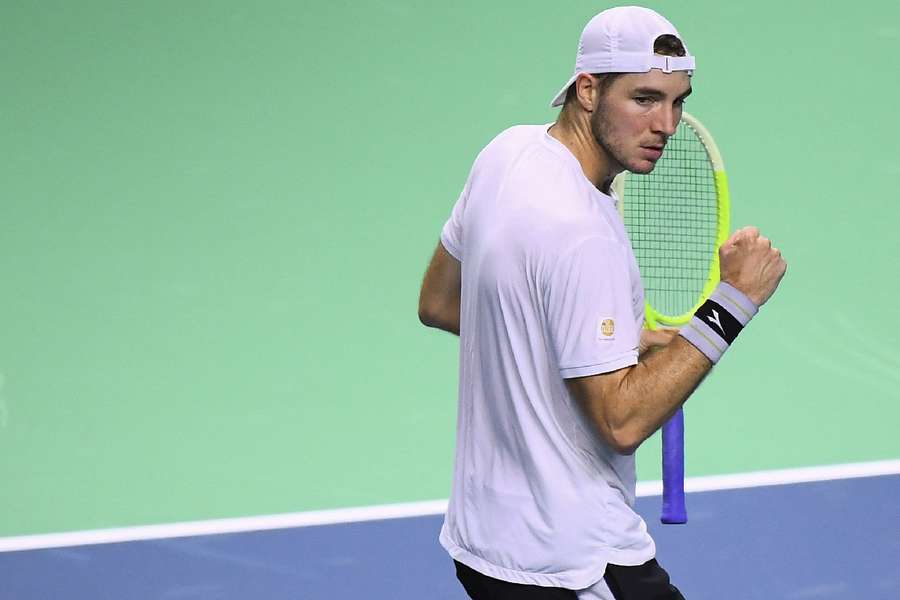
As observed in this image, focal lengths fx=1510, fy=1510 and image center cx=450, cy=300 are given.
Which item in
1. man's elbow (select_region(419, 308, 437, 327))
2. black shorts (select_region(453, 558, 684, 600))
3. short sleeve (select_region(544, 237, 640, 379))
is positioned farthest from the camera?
man's elbow (select_region(419, 308, 437, 327))

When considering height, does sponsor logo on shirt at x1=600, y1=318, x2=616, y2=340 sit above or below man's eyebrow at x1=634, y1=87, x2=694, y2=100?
below

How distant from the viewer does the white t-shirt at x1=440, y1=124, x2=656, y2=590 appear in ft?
5.71

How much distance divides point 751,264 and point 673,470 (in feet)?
3.81

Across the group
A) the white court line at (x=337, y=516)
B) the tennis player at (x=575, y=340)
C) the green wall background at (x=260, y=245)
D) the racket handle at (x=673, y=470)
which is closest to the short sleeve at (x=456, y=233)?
the tennis player at (x=575, y=340)

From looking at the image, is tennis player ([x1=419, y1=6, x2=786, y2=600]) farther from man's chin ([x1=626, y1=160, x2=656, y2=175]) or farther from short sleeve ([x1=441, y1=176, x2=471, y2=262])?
short sleeve ([x1=441, y1=176, x2=471, y2=262])

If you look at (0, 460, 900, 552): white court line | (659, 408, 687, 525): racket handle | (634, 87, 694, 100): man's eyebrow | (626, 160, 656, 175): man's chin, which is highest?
(634, 87, 694, 100): man's eyebrow

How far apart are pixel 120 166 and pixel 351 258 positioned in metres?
Answer: 0.69

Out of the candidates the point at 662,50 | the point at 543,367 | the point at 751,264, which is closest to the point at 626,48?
the point at 662,50

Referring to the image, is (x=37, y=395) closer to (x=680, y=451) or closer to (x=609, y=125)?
(x=680, y=451)

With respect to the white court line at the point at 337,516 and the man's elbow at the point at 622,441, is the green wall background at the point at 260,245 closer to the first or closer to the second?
the white court line at the point at 337,516

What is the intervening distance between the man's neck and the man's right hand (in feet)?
0.57

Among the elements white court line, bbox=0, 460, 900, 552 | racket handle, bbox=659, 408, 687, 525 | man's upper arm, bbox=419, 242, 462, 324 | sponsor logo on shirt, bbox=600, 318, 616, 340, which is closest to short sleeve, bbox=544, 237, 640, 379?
sponsor logo on shirt, bbox=600, 318, 616, 340

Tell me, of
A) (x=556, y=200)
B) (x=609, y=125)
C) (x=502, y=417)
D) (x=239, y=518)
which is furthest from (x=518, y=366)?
(x=239, y=518)

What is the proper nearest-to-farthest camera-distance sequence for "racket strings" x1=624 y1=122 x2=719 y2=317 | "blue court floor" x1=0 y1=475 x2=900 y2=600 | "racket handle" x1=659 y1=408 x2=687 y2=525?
"racket handle" x1=659 y1=408 x2=687 y2=525 < "blue court floor" x1=0 y1=475 x2=900 y2=600 < "racket strings" x1=624 y1=122 x2=719 y2=317
